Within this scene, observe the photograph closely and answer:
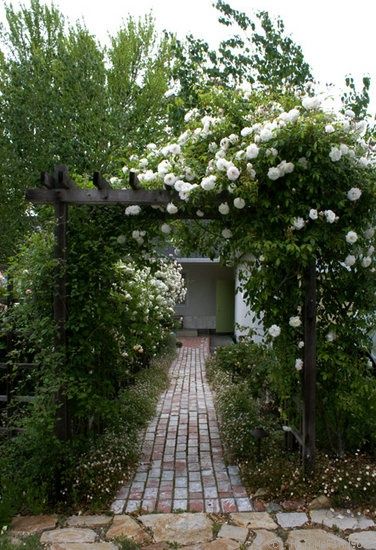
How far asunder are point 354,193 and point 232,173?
1.04 metres

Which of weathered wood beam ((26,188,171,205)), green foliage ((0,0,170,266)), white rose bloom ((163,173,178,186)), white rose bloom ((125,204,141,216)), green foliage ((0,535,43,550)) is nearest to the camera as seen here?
green foliage ((0,535,43,550))

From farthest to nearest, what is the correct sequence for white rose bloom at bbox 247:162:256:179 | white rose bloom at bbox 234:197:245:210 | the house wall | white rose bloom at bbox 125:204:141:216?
the house wall < white rose bloom at bbox 125:204:141:216 < white rose bloom at bbox 234:197:245:210 < white rose bloom at bbox 247:162:256:179

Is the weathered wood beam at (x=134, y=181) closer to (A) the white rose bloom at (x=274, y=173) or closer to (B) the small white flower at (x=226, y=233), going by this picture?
(B) the small white flower at (x=226, y=233)

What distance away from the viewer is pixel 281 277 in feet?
14.4

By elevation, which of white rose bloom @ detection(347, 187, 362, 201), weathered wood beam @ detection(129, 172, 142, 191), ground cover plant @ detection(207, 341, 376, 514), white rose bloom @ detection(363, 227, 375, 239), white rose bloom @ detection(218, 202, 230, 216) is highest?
weathered wood beam @ detection(129, 172, 142, 191)

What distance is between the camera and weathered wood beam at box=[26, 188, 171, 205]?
4355 millimetres

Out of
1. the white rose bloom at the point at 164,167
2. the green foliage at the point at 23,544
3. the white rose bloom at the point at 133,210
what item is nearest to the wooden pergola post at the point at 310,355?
the white rose bloom at the point at 164,167

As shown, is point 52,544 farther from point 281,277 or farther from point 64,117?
point 64,117

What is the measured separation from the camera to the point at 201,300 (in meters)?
18.5

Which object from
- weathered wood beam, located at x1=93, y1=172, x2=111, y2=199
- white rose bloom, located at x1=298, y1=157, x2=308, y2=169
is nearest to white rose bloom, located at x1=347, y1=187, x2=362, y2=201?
white rose bloom, located at x1=298, y1=157, x2=308, y2=169

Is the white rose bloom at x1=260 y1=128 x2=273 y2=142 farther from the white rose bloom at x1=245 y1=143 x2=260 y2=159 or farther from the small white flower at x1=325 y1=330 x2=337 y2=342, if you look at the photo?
the small white flower at x1=325 y1=330 x2=337 y2=342

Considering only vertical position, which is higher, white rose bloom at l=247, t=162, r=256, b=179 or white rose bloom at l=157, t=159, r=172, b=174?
white rose bloom at l=157, t=159, r=172, b=174

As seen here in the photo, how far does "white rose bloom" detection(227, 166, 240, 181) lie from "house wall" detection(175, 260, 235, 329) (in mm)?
14377

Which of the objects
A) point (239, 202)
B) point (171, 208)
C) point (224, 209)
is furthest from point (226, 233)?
point (171, 208)
